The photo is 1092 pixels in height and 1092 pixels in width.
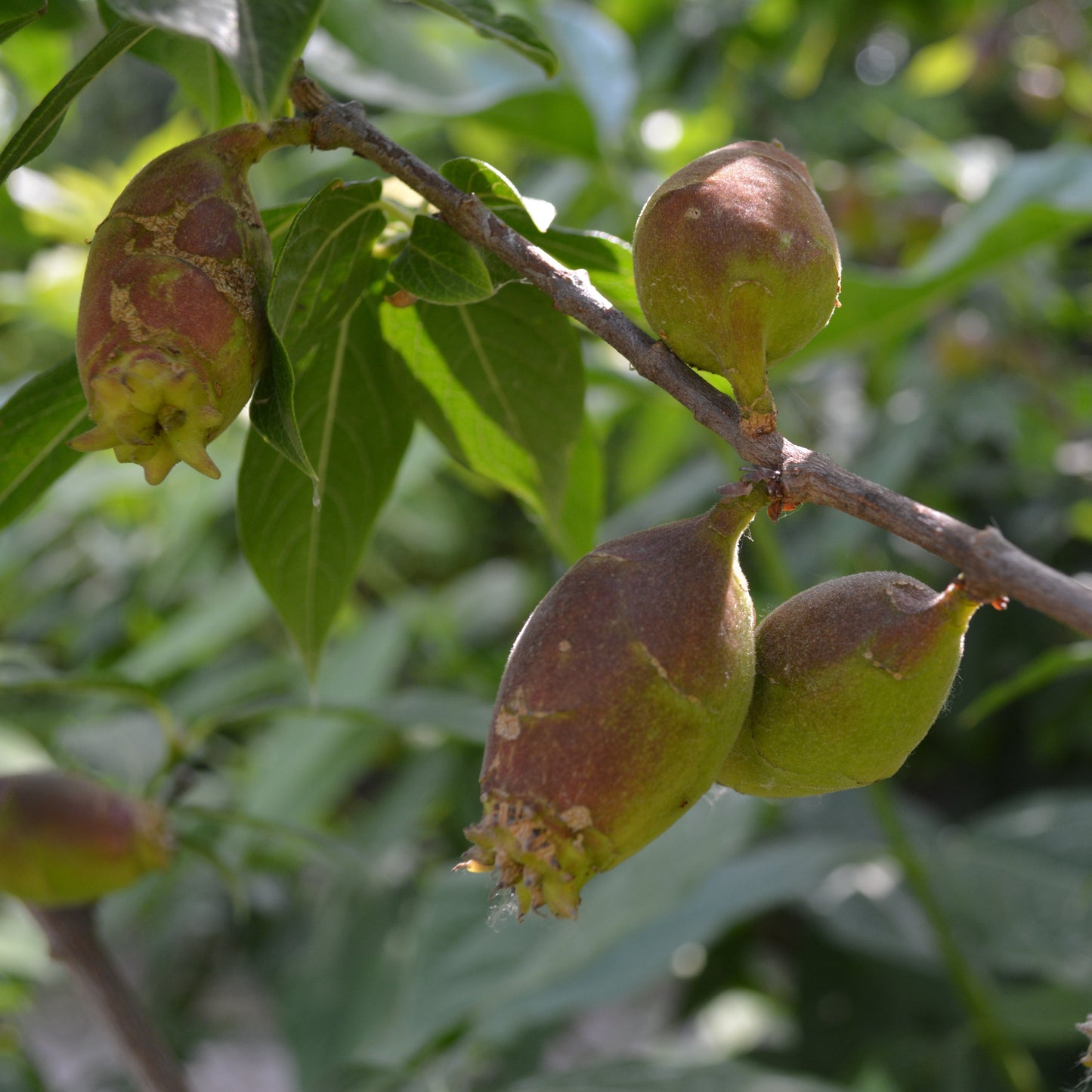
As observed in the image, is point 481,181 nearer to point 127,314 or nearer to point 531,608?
point 127,314

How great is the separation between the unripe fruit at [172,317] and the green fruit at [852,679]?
319 mm

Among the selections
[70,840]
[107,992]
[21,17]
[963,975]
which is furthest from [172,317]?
[963,975]

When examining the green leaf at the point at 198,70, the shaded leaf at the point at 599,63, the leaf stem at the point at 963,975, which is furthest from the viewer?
the shaded leaf at the point at 599,63

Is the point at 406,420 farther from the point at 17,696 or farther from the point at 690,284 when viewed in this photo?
the point at 17,696

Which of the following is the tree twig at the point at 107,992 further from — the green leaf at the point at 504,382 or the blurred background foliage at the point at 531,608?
the green leaf at the point at 504,382

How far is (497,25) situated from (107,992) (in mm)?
921

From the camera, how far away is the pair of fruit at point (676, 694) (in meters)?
Result: 0.55

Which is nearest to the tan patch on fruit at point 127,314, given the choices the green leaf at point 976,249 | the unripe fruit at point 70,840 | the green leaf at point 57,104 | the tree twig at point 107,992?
the green leaf at point 57,104

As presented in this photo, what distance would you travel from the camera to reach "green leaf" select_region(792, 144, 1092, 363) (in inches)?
61.2

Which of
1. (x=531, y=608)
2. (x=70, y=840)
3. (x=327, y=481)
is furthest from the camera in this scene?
(x=531, y=608)

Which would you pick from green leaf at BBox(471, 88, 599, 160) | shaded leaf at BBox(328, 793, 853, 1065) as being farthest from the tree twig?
green leaf at BBox(471, 88, 599, 160)

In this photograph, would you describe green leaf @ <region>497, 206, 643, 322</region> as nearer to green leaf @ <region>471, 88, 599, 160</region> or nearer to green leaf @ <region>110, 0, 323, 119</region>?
green leaf @ <region>110, 0, 323, 119</region>

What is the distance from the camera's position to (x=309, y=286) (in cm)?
70

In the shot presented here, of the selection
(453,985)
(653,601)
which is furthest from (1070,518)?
(653,601)
